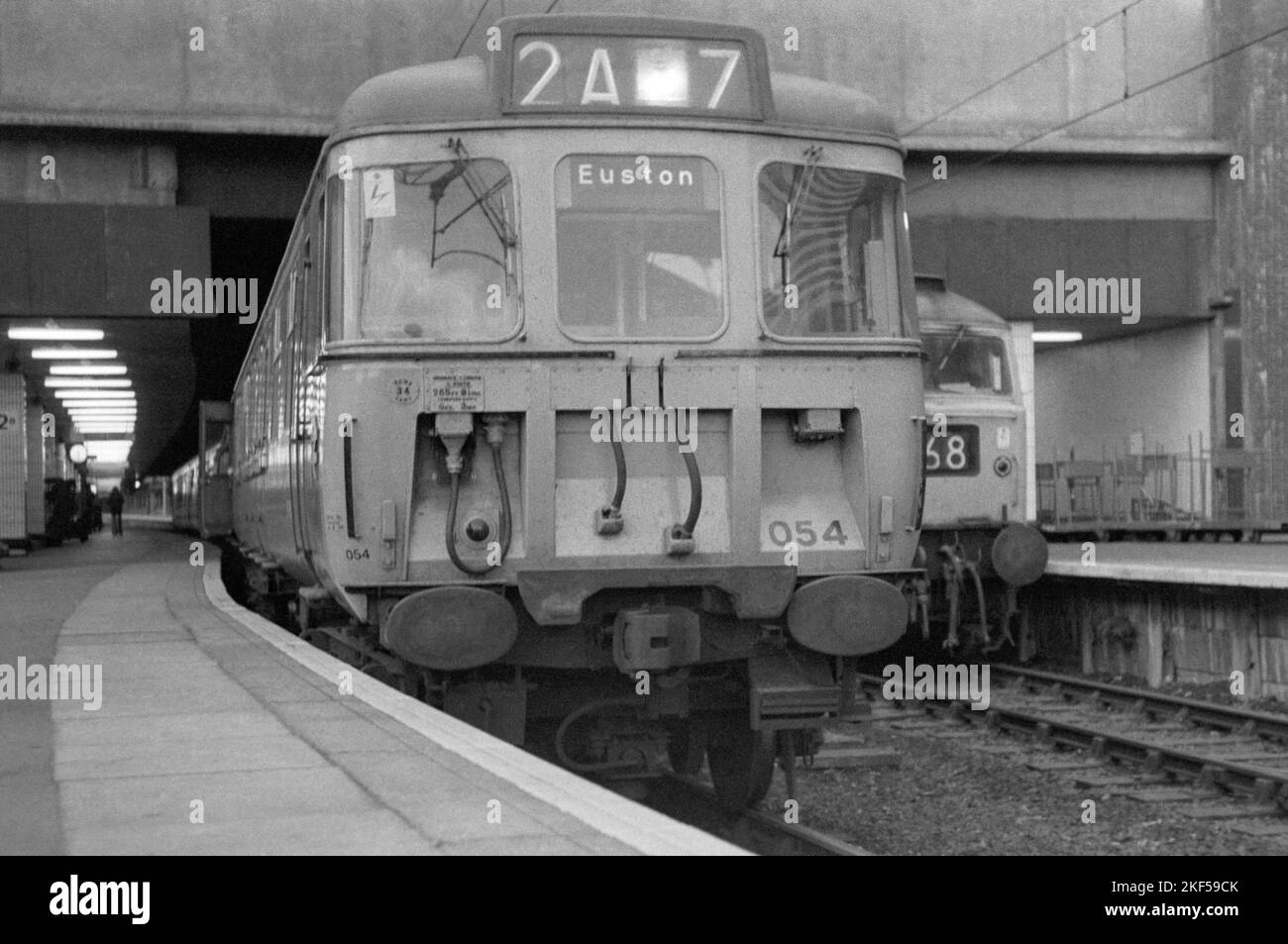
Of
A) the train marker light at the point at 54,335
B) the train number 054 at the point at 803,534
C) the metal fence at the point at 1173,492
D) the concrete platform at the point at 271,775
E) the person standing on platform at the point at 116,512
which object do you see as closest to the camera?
the concrete platform at the point at 271,775

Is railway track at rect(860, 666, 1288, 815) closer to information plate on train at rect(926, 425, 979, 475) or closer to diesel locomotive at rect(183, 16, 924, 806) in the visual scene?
information plate on train at rect(926, 425, 979, 475)

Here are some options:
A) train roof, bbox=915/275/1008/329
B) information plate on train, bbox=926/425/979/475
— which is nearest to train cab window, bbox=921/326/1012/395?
train roof, bbox=915/275/1008/329

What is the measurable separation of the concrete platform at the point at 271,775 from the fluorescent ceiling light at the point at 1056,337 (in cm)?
1969

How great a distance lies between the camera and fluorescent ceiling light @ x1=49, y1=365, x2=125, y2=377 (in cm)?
2919

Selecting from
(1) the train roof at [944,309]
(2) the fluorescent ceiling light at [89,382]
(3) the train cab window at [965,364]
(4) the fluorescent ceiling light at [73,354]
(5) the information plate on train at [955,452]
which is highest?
(4) the fluorescent ceiling light at [73,354]

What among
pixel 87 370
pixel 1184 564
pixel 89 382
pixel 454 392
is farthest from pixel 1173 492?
pixel 454 392

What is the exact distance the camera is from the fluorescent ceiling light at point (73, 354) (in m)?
26.2

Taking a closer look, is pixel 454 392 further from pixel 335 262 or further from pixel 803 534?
pixel 803 534

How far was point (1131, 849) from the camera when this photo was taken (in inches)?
331

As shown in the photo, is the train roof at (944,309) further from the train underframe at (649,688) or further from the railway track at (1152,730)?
the train underframe at (649,688)

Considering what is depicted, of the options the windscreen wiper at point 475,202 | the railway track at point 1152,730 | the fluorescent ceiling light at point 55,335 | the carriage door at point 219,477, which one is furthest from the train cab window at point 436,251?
the fluorescent ceiling light at point 55,335

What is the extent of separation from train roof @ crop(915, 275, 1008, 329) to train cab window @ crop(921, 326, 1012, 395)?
11 cm
